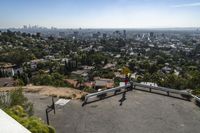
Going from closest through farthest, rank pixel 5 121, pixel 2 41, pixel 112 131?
pixel 5 121 < pixel 112 131 < pixel 2 41

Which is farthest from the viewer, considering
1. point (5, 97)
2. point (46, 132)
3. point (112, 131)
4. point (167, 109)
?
point (167, 109)

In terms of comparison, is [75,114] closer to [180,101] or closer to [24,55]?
[180,101]

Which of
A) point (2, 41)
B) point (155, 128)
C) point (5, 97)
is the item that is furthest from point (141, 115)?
point (2, 41)

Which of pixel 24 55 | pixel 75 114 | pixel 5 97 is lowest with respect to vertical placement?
pixel 24 55

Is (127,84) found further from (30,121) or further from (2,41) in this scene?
(2,41)

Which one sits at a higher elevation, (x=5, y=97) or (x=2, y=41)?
(x=5, y=97)

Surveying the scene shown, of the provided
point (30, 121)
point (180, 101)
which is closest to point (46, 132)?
point (30, 121)

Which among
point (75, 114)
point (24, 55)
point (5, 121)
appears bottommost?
point (24, 55)

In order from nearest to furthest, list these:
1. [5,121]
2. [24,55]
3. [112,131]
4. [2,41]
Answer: [5,121]
[112,131]
[24,55]
[2,41]

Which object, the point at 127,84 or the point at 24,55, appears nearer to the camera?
the point at 127,84
